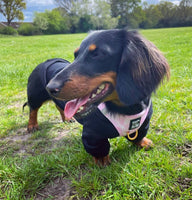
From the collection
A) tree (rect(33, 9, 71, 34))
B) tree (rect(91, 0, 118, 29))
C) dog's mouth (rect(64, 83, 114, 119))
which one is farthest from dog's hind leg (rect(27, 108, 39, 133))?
tree (rect(33, 9, 71, 34))

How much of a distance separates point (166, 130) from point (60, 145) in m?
1.36

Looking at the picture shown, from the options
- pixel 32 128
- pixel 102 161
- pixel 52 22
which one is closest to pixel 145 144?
pixel 102 161

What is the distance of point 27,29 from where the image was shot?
3259 cm

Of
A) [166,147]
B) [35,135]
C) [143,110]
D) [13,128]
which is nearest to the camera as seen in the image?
[143,110]

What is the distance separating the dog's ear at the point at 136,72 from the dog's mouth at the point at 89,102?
10 cm

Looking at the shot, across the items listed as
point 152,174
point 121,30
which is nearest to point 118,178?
point 152,174

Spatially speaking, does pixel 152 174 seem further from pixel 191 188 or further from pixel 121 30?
pixel 121 30

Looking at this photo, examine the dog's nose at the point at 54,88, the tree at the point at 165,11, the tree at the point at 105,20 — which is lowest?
the dog's nose at the point at 54,88

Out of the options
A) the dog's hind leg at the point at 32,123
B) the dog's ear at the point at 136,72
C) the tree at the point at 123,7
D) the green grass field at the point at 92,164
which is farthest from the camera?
the dog's hind leg at the point at 32,123

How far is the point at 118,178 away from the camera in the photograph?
1714 mm

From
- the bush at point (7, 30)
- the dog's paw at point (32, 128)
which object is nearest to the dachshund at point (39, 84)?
the dog's paw at point (32, 128)

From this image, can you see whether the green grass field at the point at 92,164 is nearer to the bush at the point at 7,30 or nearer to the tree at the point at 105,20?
the tree at the point at 105,20

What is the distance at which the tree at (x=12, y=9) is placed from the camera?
28.9 m

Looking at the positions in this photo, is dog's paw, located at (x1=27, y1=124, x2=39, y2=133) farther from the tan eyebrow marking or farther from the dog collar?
the tan eyebrow marking
